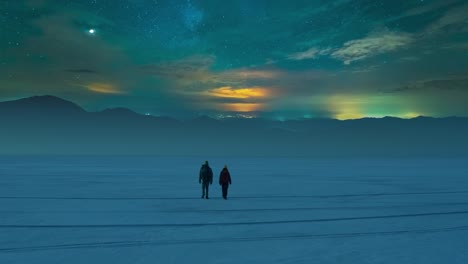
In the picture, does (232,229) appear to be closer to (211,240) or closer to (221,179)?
(211,240)

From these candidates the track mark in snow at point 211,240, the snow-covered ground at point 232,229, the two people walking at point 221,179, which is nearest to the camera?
the snow-covered ground at point 232,229

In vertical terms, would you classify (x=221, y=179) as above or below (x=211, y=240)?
above

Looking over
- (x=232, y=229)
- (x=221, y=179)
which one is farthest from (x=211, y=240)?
(x=221, y=179)

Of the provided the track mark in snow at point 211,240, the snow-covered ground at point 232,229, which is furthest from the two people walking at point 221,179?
the track mark in snow at point 211,240

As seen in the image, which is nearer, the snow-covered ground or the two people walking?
the snow-covered ground

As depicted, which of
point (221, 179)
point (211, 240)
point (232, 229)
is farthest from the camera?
point (221, 179)

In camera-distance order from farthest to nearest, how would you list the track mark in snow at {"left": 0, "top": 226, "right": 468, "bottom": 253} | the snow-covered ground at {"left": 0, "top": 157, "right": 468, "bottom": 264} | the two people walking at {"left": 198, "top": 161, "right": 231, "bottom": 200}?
1. the two people walking at {"left": 198, "top": 161, "right": 231, "bottom": 200}
2. the track mark in snow at {"left": 0, "top": 226, "right": 468, "bottom": 253}
3. the snow-covered ground at {"left": 0, "top": 157, "right": 468, "bottom": 264}

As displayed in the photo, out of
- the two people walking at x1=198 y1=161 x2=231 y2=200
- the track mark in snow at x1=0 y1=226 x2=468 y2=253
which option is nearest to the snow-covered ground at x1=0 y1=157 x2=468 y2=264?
the track mark in snow at x1=0 y1=226 x2=468 y2=253

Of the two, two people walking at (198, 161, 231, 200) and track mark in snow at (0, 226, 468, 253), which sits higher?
two people walking at (198, 161, 231, 200)

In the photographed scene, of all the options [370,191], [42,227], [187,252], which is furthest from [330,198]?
[42,227]

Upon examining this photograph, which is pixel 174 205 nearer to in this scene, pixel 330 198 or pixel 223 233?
pixel 223 233

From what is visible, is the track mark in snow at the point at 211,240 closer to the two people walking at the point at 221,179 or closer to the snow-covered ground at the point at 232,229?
the snow-covered ground at the point at 232,229

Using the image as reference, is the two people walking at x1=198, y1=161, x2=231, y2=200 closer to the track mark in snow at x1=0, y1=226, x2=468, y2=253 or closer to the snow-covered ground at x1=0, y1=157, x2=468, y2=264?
the snow-covered ground at x1=0, y1=157, x2=468, y2=264

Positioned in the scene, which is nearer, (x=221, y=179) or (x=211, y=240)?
(x=211, y=240)
